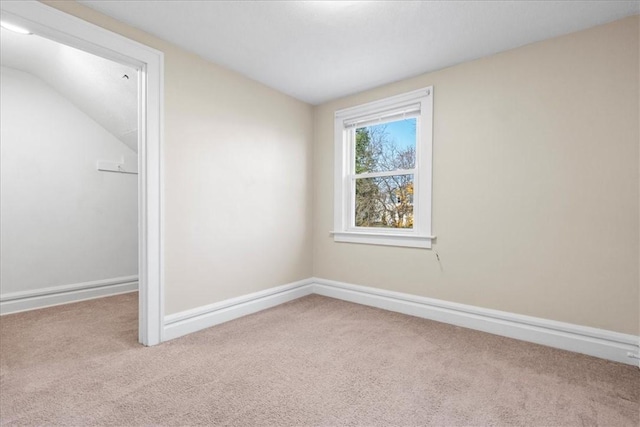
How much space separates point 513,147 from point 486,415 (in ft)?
6.31

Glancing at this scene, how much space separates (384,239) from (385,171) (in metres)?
0.72

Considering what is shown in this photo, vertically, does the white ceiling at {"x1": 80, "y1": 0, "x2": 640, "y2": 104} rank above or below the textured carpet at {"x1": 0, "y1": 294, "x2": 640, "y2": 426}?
above

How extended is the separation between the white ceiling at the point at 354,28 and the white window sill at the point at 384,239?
1.55m

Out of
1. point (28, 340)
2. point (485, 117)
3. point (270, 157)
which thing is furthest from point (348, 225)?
point (28, 340)

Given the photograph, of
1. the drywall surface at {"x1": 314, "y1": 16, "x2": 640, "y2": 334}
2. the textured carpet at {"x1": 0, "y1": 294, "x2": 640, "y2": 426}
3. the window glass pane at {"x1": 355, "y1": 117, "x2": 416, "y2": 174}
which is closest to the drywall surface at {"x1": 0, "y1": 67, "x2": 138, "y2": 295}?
Result: the textured carpet at {"x1": 0, "y1": 294, "x2": 640, "y2": 426}

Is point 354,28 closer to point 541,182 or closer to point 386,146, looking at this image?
point 386,146

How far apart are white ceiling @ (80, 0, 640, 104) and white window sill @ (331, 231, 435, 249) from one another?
5.09ft

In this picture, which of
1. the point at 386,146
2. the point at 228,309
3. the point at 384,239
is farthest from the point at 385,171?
the point at 228,309

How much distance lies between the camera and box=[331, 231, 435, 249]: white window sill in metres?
3.00

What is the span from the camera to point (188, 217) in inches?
102

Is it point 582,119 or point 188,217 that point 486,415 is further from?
point 188,217

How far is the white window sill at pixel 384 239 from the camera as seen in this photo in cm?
300

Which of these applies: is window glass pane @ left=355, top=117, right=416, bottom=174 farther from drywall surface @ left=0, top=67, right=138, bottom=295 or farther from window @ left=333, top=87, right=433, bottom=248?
drywall surface @ left=0, top=67, right=138, bottom=295

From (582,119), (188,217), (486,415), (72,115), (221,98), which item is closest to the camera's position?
(486,415)
